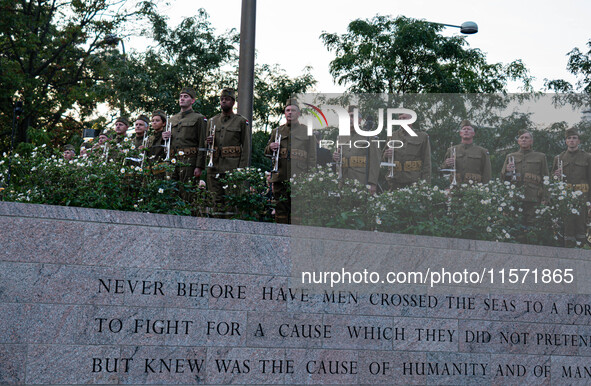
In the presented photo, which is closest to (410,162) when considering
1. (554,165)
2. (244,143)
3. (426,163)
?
(426,163)

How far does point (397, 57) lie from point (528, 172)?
13977 mm

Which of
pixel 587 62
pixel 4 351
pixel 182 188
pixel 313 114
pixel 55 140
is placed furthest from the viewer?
pixel 55 140

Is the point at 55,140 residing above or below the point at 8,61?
below

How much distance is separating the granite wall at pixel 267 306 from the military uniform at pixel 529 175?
2.25ft

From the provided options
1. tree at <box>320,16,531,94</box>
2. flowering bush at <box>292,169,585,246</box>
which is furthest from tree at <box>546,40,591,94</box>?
flowering bush at <box>292,169,585,246</box>

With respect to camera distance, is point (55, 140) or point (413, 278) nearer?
point (413, 278)

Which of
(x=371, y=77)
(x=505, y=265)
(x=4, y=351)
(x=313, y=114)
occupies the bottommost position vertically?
(x=4, y=351)

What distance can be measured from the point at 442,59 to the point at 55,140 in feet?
43.5

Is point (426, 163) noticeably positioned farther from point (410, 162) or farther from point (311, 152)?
point (311, 152)

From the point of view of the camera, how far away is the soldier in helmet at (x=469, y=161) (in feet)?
26.8

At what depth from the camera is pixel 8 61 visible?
22.2 metres

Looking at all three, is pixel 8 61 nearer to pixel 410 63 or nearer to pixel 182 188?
pixel 410 63

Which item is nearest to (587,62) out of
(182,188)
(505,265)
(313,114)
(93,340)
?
(313,114)

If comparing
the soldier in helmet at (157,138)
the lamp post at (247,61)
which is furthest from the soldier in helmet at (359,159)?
the soldier in helmet at (157,138)
